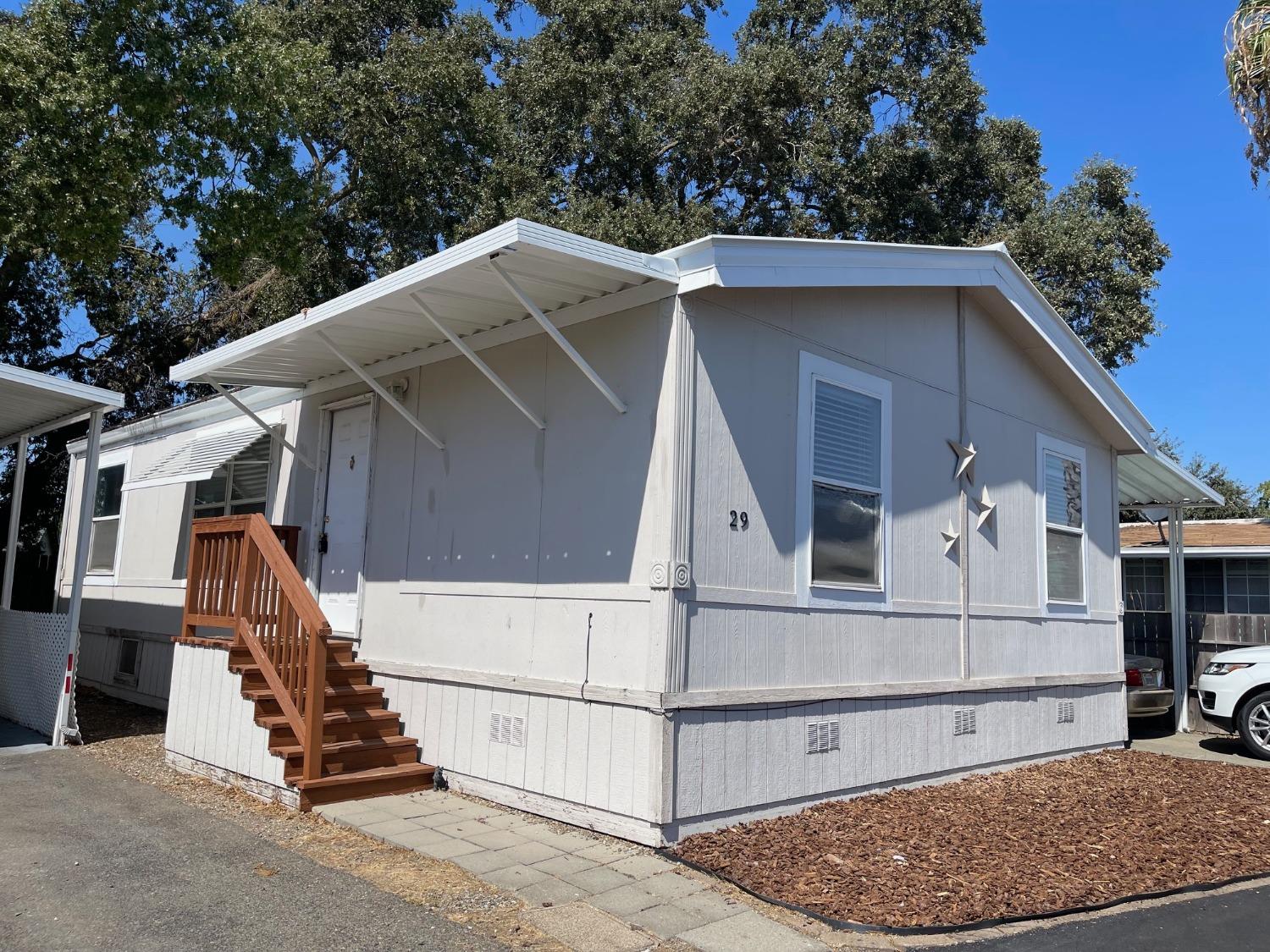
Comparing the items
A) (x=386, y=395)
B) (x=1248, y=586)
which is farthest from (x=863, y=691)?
(x=1248, y=586)

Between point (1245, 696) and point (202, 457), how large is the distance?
33.0 ft

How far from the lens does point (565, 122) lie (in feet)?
55.2

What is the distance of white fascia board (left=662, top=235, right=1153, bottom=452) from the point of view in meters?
5.53

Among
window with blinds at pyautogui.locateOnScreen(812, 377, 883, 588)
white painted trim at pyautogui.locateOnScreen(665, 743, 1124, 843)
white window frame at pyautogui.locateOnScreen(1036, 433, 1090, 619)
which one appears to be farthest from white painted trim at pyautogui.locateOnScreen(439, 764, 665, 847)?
white window frame at pyautogui.locateOnScreen(1036, 433, 1090, 619)

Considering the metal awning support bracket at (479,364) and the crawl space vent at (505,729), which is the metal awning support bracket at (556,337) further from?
the crawl space vent at (505,729)

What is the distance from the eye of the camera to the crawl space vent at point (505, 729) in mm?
6020

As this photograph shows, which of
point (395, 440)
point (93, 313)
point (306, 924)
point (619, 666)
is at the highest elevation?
point (93, 313)

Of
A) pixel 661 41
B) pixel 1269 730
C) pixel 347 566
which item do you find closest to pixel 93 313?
pixel 661 41

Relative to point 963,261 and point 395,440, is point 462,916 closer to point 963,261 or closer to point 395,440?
point 395,440

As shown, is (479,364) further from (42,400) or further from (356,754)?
(42,400)

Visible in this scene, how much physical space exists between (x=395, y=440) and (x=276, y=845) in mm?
3240

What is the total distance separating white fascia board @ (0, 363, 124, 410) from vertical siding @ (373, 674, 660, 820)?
3534 millimetres

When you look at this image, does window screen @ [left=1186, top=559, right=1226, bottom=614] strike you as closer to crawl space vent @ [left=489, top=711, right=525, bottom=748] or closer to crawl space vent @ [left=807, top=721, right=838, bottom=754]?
crawl space vent @ [left=807, top=721, right=838, bottom=754]

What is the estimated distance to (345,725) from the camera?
6531mm
